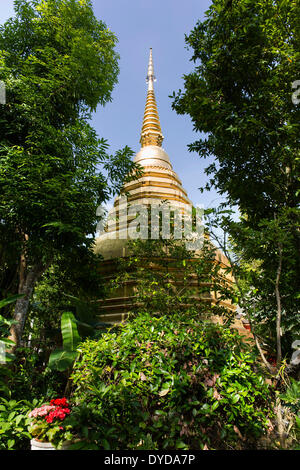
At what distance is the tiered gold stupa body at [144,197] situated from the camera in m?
6.30

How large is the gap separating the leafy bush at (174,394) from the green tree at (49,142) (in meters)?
1.94

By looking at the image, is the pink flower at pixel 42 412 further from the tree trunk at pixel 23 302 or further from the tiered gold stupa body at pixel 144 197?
the tiered gold stupa body at pixel 144 197

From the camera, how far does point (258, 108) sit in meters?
3.81

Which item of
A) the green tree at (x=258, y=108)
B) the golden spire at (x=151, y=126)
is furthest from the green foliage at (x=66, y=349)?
the golden spire at (x=151, y=126)

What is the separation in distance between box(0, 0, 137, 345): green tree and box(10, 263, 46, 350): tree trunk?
0.05 ft

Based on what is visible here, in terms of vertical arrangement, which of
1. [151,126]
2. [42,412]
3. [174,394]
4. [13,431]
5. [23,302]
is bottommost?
[13,431]

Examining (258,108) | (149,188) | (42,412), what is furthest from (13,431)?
(149,188)

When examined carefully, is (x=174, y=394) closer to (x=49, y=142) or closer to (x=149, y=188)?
(x=49, y=142)

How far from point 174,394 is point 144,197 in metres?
7.21

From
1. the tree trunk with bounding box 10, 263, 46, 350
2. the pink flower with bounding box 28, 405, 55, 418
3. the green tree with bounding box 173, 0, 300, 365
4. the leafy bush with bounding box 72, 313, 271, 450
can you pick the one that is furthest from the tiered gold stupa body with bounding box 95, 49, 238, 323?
the pink flower with bounding box 28, 405, 55, 418

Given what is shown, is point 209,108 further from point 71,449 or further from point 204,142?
point 71,449

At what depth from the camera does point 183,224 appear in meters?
5.87

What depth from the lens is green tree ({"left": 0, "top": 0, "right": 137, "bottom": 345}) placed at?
399 cm

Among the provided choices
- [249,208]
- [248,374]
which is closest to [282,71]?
[249,208]
